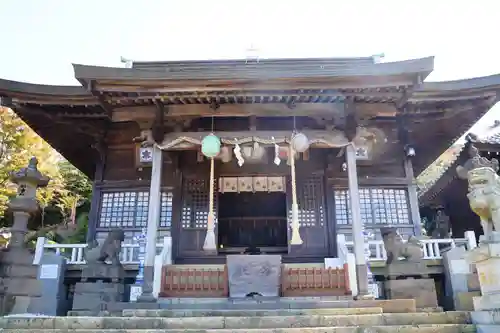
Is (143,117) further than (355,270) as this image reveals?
Yes

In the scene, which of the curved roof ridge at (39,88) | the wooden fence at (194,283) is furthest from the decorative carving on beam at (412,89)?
the curved roof ridge at (39,88)

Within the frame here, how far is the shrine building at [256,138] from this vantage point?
859 cm

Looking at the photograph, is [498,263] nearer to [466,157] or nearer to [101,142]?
[466,157]

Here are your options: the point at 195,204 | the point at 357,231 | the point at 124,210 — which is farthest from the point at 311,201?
the point at 124,210

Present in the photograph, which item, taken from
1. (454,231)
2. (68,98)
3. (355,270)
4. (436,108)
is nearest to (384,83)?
(436,108)

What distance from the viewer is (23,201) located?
8.75 metres

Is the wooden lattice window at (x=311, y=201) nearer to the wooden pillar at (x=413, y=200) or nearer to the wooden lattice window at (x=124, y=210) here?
the wooden pillar at (x=413, y=200)

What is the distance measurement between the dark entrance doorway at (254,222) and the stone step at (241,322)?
10.2m

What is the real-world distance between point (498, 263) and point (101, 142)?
35.5ft

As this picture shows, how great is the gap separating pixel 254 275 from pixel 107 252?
400 centimetres

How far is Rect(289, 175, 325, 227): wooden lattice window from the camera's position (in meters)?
11.4

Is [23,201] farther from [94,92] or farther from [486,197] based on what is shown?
[486,197]

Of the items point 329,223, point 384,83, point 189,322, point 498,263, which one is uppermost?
point 384,83

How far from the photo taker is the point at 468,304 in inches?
337
